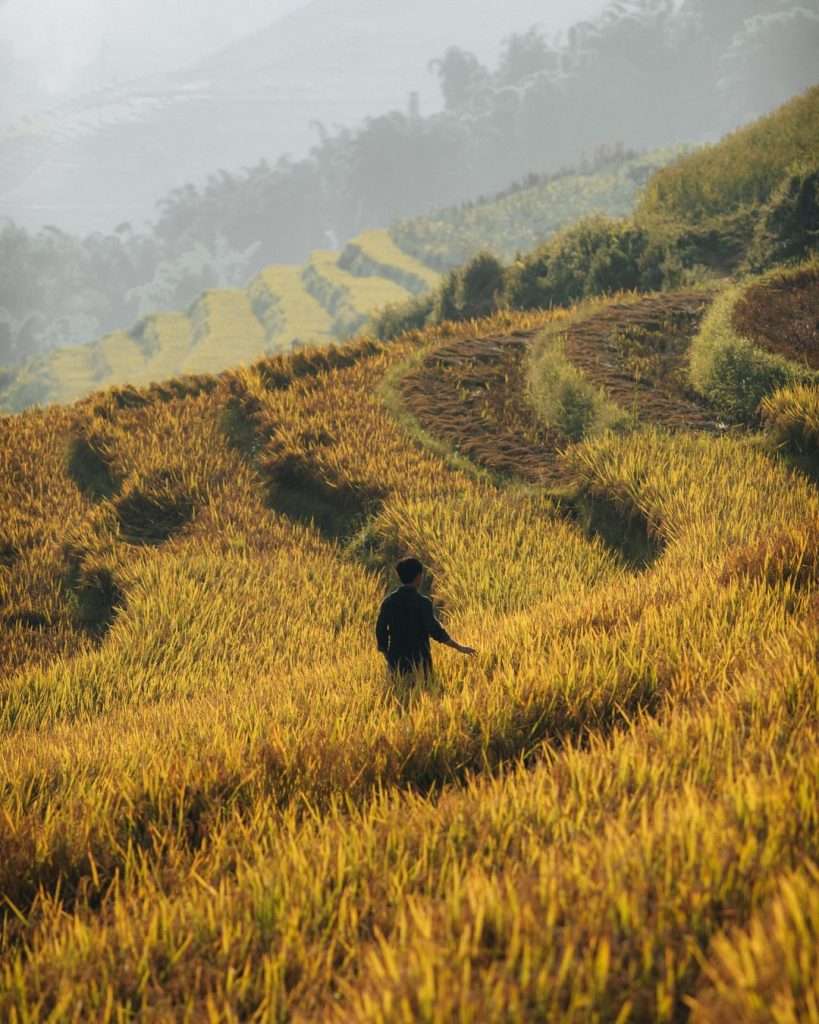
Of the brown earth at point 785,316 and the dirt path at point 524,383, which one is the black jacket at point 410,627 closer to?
the dirt path at point 524,383

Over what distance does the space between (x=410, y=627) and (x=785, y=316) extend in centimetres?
1029

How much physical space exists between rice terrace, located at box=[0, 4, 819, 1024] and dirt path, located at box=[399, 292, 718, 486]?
75mm

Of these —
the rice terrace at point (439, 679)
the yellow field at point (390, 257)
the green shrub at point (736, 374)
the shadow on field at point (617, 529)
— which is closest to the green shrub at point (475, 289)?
the rice terrace at point (439, 679)

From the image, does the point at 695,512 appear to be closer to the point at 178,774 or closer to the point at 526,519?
the point at 526,519

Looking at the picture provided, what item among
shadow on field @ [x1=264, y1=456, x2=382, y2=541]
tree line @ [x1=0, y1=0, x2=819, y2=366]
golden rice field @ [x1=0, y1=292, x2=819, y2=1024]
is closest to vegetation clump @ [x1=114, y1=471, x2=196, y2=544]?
golden rice field @ [x1=0, y1=292, x2=819, y2=1024]

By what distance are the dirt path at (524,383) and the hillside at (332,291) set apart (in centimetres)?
4711

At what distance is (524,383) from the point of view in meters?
13.4

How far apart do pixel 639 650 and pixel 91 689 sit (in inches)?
179

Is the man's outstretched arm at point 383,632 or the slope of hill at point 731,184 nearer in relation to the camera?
the man's outstretched arm at point 383,632

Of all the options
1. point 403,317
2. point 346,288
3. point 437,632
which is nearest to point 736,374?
point 437,632

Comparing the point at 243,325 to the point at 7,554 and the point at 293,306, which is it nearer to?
the point at 293,306

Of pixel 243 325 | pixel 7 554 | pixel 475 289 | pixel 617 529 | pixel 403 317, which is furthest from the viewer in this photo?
pixel 243 325

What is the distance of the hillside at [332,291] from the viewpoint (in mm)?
67938

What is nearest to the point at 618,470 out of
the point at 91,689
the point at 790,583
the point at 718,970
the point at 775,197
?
the point at 790,583
